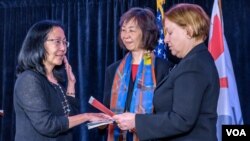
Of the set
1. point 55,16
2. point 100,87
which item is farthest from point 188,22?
point 55,16

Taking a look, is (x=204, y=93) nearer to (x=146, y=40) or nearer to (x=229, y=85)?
(x=146, y=40)

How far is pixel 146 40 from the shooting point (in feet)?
8.70

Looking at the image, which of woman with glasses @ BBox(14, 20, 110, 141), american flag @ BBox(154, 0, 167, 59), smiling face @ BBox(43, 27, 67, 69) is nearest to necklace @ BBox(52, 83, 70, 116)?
woman with glasses @ BBox(14, 20, 110, 141)

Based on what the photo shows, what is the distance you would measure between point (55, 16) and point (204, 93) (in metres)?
2.87

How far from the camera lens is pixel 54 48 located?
2.15 metres

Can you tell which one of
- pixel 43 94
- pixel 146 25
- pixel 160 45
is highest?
pixel 146 25

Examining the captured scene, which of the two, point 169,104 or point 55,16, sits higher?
point 55,16

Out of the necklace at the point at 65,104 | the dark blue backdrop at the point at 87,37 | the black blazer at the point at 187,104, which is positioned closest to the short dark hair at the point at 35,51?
the necklace at the point at 65,104

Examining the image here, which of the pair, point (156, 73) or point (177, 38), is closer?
point (177, 38)

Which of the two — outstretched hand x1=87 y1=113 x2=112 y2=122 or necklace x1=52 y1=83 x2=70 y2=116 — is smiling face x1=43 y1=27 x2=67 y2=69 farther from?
outstretched hand x1=87 y1=113 x2=112 y2=122

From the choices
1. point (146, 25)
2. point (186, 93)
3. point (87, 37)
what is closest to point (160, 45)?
point (146, 25)

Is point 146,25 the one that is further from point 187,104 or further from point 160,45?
point 187,104

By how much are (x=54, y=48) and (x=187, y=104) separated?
872 mm

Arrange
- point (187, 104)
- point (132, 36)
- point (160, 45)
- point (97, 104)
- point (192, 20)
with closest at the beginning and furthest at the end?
point (187, 104)
point (192, 20)
point (97, 104)
point (132, 36)
point (160, 45)
